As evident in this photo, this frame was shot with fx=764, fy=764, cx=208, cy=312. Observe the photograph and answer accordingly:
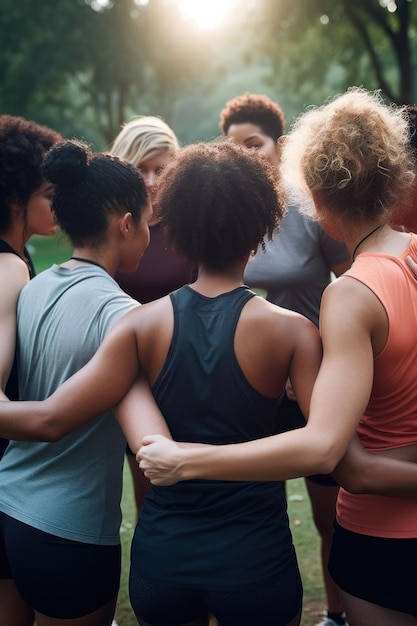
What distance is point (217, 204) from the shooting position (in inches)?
86.8

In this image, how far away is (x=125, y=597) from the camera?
14.5ft

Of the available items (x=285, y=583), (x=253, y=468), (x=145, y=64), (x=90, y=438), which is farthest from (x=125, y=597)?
(x=145, y=64)

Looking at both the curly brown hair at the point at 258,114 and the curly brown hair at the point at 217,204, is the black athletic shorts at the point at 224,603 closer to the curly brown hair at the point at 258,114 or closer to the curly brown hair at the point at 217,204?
the curly brown hair at the point at 217,204

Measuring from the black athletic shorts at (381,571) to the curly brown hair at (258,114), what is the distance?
2857mm

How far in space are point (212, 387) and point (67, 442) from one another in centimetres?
65

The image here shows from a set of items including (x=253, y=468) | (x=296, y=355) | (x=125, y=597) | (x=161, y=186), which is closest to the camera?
(x=253, y=468)

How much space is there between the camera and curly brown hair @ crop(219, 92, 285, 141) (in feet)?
14.9

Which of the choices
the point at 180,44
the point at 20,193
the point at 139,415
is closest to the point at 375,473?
the point at 139,415

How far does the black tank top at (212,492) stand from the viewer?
83.7 inches

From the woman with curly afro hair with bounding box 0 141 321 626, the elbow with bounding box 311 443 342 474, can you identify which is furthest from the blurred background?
the elbow with bounding box 311 443 342 474

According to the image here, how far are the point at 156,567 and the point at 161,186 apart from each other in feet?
3.72

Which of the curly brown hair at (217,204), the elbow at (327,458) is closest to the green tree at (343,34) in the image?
the curly brown hair at (217,204)

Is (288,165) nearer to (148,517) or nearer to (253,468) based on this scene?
(253,468)

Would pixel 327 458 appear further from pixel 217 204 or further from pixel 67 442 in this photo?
pixel 67 442
